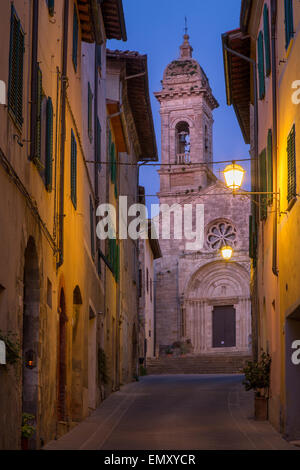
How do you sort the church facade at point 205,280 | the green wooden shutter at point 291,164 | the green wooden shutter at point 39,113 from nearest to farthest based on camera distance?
1. the green wooden shutter at point 39,113
2. the green wooden shutter at point 291,164
3. the church facade at point 205,280

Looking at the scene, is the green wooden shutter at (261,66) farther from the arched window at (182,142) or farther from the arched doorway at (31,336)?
the arched window at (182,142)

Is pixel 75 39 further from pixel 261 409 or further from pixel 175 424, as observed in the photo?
pixel 261 409

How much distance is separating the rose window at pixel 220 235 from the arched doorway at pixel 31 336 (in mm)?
42203

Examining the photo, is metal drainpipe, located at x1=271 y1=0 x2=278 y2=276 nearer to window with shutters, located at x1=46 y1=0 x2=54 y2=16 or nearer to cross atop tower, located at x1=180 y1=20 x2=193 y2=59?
window with shutters, located at x1=46 y1=0 x2=54 y2=16

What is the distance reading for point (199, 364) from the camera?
43.2 meters

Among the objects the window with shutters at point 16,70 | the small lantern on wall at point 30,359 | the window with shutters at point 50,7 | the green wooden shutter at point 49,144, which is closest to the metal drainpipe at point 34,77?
the window with shutters at point 16,70

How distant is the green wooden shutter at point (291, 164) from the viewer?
12.6 m

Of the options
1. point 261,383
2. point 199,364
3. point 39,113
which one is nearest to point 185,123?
point 199,364

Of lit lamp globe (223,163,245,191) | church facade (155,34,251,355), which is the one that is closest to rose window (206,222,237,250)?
church facade (155,34,251,355)

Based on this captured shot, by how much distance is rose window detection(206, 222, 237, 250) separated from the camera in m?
54.2

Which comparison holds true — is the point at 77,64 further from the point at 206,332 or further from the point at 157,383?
the point at 206,332

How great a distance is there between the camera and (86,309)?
18.7m

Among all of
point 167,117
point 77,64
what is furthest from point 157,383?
point 167,117

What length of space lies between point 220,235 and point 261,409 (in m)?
37.0
